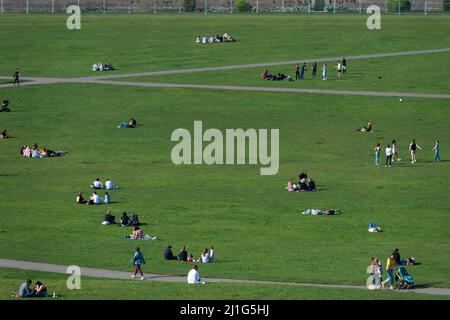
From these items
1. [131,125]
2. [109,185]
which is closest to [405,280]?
[109,185]

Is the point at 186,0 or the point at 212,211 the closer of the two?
the point at 212,211

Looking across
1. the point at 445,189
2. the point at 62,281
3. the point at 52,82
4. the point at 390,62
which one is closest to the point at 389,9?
the point at 390,62

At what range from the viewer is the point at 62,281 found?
5116 centimetres

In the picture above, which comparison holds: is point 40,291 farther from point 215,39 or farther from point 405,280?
point 215,39

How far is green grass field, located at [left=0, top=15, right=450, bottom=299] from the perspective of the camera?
184 ft

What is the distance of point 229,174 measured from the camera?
253ft

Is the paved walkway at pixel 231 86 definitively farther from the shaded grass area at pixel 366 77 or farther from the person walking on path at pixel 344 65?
the person walking on path at pixel 344 65

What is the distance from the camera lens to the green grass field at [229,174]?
56.1 m

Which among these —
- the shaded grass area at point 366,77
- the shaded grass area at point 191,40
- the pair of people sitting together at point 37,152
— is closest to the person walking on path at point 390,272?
the pair of people sitting together at point 37,152

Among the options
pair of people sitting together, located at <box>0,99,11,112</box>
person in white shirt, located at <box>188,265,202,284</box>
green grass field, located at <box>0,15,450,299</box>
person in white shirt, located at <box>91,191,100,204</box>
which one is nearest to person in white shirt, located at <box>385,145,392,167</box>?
green grass field, located at <box>0,15,450,299</box>
